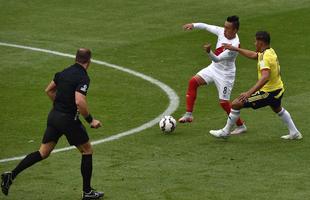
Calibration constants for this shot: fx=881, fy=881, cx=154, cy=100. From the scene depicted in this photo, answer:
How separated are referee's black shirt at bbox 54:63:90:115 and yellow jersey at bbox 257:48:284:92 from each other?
4.34 m

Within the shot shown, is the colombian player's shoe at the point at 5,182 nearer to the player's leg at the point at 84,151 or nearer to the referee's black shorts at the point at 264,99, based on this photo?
the player's leg at the point at 84,151

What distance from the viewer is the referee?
45.1 ft

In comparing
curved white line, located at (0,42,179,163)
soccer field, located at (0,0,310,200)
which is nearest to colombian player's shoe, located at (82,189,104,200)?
soccer field, located at (0,0,310,200)

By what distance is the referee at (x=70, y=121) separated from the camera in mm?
13758

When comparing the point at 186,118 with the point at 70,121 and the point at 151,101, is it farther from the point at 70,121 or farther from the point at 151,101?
the point at 70,121

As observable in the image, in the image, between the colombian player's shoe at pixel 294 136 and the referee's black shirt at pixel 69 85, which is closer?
the referee's black shirt at pixel 69 85

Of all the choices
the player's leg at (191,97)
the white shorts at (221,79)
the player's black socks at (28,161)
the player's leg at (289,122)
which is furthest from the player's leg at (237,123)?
the player's black socks at (28,161)

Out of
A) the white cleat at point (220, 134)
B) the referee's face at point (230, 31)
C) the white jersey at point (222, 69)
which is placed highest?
the referee's face at point (230, 31)

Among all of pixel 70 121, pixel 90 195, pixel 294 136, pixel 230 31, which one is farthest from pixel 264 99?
pixel 90 195

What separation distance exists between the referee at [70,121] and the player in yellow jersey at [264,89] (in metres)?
4.03

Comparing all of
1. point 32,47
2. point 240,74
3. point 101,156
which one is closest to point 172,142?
point 101,156

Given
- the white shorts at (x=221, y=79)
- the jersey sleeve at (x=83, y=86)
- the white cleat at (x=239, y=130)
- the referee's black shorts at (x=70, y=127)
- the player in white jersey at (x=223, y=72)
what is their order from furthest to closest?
1. the white shorts at (x=221, y=79)
2. the white cleat at (x=239, y=130)
3. the player in white jersey at (x=223, y=72)
4. the referee's black shorts at (x=70, y=127)
5. the jersey sleeve at (x=83, y=86)

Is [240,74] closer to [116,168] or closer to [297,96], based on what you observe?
[297,96]

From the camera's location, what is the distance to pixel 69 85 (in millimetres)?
13797
